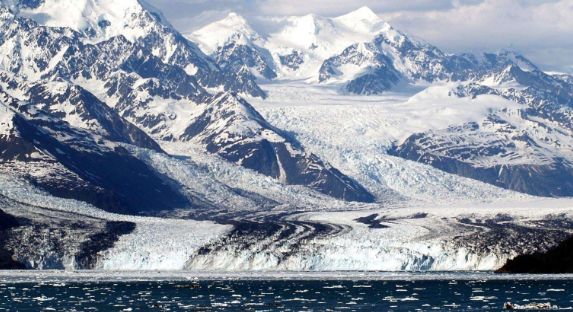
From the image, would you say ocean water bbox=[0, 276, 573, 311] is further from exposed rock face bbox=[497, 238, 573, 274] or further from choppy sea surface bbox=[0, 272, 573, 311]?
exposed rock face bbox=[497, 238, 573, 274]

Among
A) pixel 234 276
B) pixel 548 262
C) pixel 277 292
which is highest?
pixel 548 262

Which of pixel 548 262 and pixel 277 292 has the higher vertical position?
pixel 548 262

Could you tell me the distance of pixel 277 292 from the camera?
13050cm

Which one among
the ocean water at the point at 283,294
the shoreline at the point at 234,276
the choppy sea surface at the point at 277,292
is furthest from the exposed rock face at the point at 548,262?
the ocean water at the point at 283,294

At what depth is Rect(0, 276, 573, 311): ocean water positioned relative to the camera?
363 feet

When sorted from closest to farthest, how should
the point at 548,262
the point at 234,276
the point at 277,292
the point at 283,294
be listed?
the point at 283,294 → the point at 277,292 → the point at 234,276 → the point at 548,262

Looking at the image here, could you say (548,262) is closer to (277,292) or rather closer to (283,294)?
(277,292)

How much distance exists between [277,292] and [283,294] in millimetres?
3180

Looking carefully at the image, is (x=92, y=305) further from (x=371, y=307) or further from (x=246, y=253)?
(x=246, y=253)

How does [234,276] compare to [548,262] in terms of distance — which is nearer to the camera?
[234,276]

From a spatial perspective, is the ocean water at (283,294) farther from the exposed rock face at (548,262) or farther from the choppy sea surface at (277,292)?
the exposed rock face at (548,262)

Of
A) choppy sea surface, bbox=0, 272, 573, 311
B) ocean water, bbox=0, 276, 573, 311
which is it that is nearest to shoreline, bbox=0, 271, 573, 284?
choppy sea surface, bbox=0, 272, 573, 311

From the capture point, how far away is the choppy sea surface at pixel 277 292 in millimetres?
111438

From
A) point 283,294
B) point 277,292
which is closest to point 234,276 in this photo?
point 277,292
